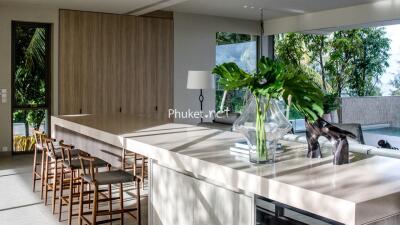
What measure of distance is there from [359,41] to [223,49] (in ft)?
10.5

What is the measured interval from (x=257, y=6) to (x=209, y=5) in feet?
3.24

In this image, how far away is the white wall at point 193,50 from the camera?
962 centimetres

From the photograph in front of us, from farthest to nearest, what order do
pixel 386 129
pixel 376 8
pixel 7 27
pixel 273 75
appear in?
1. pixel 386 129
2. pixel 376 8
3. pixel 7 27
4. pixel 273 75

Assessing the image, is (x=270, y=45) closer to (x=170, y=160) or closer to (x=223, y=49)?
(x=223, y=49)

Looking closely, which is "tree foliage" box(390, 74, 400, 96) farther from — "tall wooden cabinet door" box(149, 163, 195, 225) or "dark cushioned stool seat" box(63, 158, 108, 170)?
"tall wooden cabinet door" box(149, 163, 195, 225)

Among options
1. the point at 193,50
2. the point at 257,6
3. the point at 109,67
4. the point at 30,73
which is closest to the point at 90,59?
the point at 109,67

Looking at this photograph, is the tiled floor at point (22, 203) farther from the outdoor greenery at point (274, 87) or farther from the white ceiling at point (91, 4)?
the white ceiling at point (91, 4)

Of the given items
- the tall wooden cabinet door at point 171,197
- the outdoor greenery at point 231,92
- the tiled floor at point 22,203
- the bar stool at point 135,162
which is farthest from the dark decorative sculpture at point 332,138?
the outdoor greenery at point 231,92

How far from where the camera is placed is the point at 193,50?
9.84 metres

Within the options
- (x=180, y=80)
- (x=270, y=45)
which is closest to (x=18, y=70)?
(x=180, y=80)

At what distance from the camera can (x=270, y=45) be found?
1123 centimetres

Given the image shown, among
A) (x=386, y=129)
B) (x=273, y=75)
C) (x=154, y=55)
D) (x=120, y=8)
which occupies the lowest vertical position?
(x=386, y=129)

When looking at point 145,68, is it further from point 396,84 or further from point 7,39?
point 396,84

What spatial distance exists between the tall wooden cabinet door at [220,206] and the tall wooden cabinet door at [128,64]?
6612 millimetres
